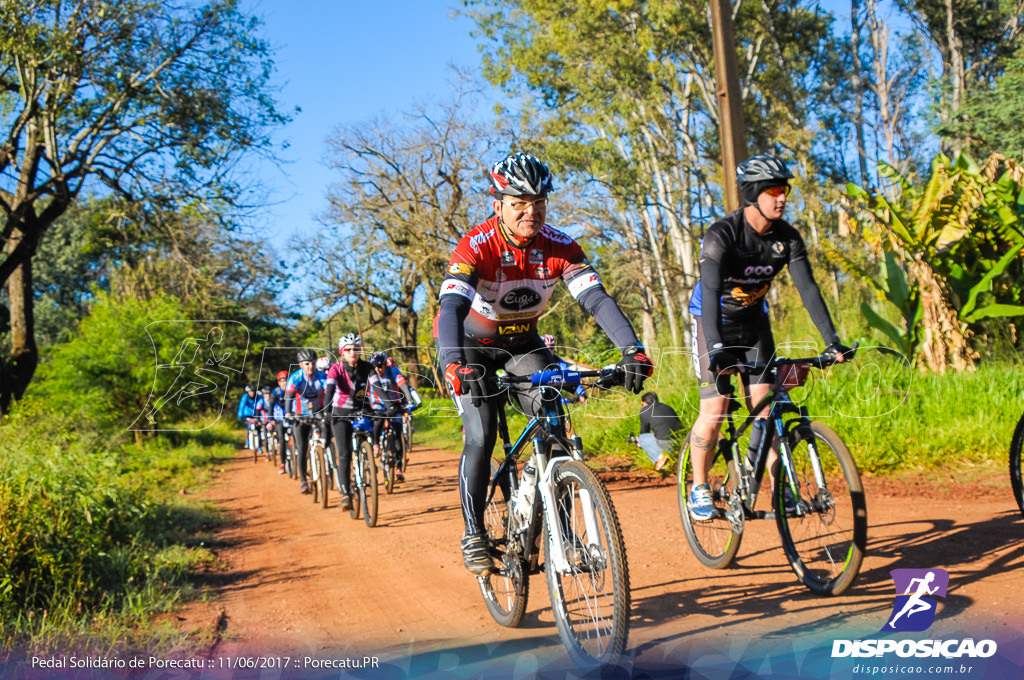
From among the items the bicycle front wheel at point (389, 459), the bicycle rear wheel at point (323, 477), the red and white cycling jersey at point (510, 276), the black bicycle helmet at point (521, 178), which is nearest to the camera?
the black bicycle helmet at point (521, 178)

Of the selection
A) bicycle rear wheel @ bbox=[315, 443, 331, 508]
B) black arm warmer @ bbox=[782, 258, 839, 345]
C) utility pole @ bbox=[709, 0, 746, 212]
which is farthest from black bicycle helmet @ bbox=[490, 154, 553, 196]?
bicycle rear wheel @ bbox=[315, 443, 331, 508]

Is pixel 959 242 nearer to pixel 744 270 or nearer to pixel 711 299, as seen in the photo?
pixel 744 270

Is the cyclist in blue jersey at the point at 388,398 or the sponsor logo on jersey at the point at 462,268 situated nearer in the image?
the sponsor logo on jersey at the point at 462,268

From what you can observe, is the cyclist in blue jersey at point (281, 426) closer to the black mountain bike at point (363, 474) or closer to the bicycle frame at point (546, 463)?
the black mountain bike at point (363, 474)

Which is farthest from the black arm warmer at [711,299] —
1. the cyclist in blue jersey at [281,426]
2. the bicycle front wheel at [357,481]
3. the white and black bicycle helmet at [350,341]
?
the cyclist in blue jersey at [281,426]

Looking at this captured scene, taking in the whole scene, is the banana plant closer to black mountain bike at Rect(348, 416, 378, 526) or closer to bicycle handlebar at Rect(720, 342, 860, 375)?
bicycle handlebar at Rect(720, 342, 860, 375)

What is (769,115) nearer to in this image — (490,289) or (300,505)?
(300,505)

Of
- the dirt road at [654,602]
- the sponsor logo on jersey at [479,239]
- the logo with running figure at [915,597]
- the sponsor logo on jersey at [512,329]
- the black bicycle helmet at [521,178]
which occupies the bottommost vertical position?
the dirt road at [654,602]

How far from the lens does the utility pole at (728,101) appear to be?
8516mm

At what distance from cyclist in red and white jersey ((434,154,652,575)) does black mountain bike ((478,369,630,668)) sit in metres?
0.15

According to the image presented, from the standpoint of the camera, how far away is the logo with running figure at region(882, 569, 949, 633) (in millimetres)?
3709

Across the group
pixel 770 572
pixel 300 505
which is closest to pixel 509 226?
pixel 770 572

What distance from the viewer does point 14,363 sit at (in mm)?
17984

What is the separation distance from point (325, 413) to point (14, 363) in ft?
41.2
